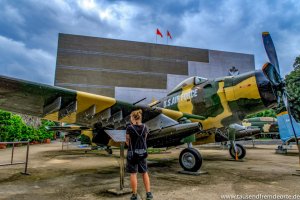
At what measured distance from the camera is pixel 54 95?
5.66 m

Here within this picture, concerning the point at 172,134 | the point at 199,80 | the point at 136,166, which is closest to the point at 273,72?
the point at 199,80

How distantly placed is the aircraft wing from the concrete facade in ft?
107

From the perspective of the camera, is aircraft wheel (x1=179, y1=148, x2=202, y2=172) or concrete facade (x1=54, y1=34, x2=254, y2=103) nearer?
aircraft wheel (x1=179, y1=148, x2=202, y2=172)

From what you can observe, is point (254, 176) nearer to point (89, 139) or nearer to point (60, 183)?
point (60, 183)

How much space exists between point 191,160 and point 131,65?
129 ft

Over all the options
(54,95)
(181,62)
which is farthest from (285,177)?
(181,62)

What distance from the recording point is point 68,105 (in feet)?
20.1

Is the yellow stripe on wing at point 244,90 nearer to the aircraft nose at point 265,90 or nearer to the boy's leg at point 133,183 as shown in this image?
the aircraft nose at point 265,90

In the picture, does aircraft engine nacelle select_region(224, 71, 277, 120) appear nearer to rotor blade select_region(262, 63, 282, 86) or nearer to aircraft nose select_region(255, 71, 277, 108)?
aircraft nose select_region(255, 71, 277, 108)

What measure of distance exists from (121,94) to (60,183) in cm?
3587

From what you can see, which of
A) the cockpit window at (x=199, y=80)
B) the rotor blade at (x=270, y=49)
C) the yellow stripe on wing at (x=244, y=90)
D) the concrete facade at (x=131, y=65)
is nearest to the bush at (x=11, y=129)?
the cockpit window at (x=199, y=80)

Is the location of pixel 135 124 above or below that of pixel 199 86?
below

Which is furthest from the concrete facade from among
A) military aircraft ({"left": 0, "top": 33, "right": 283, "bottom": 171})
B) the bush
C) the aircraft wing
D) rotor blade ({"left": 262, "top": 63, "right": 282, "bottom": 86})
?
rotor blade ({"left": 262, "top": 63, "right": 282, "bottom": 86})

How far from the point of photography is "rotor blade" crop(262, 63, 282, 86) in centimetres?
627
